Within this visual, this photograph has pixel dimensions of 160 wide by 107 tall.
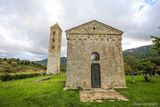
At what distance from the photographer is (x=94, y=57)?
22234 millimetres

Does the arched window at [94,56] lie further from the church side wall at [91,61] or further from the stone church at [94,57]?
the church side wall at [91,61]

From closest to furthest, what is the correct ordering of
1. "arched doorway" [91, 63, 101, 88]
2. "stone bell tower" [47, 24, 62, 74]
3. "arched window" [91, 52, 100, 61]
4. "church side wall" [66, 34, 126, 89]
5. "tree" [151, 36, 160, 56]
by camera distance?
1. "tree" [151, 36, 160, 56]
2. "church side wall" [66, 34, 126, 89]
3. "arched doorway" [91, 63, 101, 88]
4. "arched window" [91, 52, 100, 61]
5. "stone bell tower" [47, 24, 62, 74]

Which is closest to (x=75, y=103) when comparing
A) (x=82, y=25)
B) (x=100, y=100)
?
(x=100, y=100)

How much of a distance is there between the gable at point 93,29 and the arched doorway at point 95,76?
4.44 m

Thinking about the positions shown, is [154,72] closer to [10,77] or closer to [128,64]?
[128,64]

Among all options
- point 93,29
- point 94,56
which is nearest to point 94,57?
point 94,56

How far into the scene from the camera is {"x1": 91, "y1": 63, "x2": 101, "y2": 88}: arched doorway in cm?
2086

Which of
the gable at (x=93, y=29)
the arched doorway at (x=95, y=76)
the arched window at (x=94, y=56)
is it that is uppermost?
the gable at (x=93, y=29)

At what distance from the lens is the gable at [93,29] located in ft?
71.6

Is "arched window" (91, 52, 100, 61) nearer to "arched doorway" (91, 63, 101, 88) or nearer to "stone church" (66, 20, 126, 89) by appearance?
"stone church" (66, 20, 126, 89)

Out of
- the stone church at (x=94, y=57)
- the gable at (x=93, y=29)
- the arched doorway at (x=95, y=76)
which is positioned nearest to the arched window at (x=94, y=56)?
the stone church at (x=94, y=57)

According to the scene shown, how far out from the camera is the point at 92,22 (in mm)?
22125

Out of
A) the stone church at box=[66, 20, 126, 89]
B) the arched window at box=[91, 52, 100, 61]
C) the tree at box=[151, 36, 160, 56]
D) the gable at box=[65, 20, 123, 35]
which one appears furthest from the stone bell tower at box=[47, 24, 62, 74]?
the tree at box=[151, 36, 160, 56]

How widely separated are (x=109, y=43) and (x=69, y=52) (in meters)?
5.43
